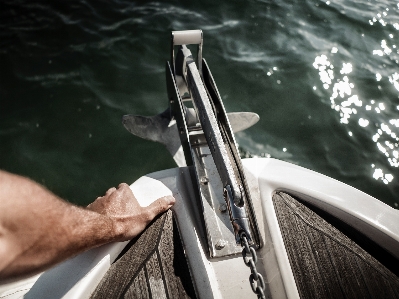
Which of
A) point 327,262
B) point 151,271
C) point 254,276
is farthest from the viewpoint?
point 327,262

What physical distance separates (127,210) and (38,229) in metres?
0.46

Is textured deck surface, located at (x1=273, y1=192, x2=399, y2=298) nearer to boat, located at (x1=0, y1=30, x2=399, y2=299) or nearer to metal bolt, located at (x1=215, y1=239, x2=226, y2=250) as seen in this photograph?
boat, located at (x1=0, y1=30, x2=399, y2=299)

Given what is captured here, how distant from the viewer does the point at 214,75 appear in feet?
12.4

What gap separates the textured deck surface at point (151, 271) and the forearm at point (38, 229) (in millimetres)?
167

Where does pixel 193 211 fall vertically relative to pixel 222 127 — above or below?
below

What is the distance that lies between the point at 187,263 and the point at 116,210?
1.55ft

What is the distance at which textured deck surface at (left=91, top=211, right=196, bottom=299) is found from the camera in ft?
4.87

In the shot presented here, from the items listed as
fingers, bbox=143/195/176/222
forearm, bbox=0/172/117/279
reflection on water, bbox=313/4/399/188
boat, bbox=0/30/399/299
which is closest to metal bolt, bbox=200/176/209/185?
boat, bbox=0/30/399/299

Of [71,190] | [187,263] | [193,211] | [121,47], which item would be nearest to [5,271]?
[187,263]

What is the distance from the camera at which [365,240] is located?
1.75m

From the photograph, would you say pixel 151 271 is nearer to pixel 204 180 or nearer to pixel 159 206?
pixel 159 206

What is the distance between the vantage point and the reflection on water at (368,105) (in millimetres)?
3326

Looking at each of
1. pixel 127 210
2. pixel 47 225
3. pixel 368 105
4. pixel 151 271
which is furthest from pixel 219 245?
pixel 368 105

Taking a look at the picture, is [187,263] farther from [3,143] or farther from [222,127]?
[3,143]
